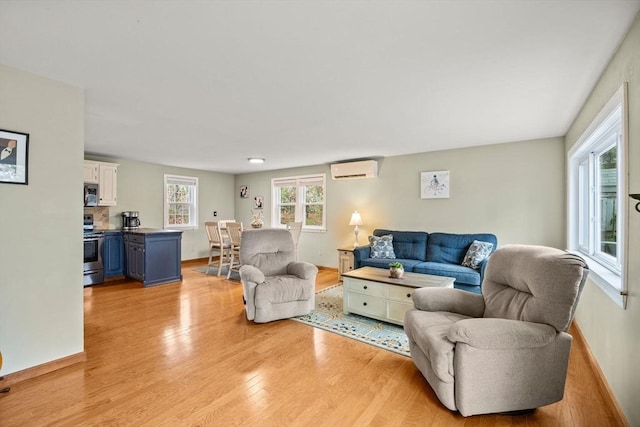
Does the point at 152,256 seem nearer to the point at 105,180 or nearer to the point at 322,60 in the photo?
the point at 105,180

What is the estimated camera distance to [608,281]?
2.14 m

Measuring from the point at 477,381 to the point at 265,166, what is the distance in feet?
18.9

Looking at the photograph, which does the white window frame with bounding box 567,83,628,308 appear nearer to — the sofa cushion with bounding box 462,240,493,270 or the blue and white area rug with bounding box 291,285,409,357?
the sofa cushion with bounding box 462,240,493,270

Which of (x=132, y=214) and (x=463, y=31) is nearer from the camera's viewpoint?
(x=463, y=31)

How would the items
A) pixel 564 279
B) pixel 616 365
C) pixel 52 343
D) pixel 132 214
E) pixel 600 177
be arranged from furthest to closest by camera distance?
pixel 132 214, pixel 600 177, pixel 52 343, pixel 616 365, pixel 564 279

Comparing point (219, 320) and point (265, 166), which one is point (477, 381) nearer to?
point (219, 320)

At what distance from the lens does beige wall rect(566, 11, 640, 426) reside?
1.64m

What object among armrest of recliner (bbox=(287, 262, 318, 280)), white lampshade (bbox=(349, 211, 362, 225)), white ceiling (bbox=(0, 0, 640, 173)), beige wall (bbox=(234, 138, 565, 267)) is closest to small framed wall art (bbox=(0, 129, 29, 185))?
white ceiling (bbox=(0, 0, 640, 173))

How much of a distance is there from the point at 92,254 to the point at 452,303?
5399mm

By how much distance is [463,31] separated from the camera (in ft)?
5.83

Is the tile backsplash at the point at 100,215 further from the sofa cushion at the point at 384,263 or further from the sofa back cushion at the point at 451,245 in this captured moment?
the sofa back cushion at the point at 451,245

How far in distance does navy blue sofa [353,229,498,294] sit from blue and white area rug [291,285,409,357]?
1116mm

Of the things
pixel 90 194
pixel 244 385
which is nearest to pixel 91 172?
pixel 90 194

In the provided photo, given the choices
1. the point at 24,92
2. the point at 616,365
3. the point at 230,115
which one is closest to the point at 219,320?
the point at 230,115
